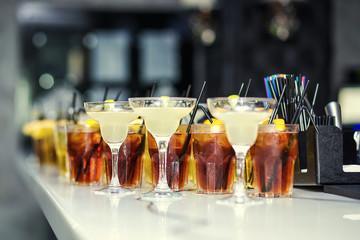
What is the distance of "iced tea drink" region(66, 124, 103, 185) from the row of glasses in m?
0.24

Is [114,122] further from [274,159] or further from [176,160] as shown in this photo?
[274,159]

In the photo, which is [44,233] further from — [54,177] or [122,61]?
[122,61]

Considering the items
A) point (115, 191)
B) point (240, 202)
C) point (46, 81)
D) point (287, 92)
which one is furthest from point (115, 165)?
point (46, 81)

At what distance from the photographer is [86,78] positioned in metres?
6.28

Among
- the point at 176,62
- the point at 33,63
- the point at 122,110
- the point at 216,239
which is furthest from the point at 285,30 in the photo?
the point at 216,239

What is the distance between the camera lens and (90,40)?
20.8ft

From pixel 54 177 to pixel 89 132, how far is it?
1.52 feet

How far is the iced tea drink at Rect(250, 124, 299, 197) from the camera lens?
4.16 feet

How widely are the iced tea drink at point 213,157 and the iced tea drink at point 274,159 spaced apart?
0.08 metres

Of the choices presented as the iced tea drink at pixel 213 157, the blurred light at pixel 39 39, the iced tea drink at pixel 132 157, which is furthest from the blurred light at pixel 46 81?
the iced tea drink at pixel 213 157

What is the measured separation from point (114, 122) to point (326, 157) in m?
0.60

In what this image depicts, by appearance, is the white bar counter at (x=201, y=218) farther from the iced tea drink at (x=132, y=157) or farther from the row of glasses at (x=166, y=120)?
the iced tea drink at (x=132, y=157)

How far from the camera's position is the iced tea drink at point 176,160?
4.58ft

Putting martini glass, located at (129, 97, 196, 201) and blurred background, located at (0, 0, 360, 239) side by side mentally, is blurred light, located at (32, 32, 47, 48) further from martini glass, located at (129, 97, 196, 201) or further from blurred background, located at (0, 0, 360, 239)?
martini glass, located at (129, 97, 196, 201)
